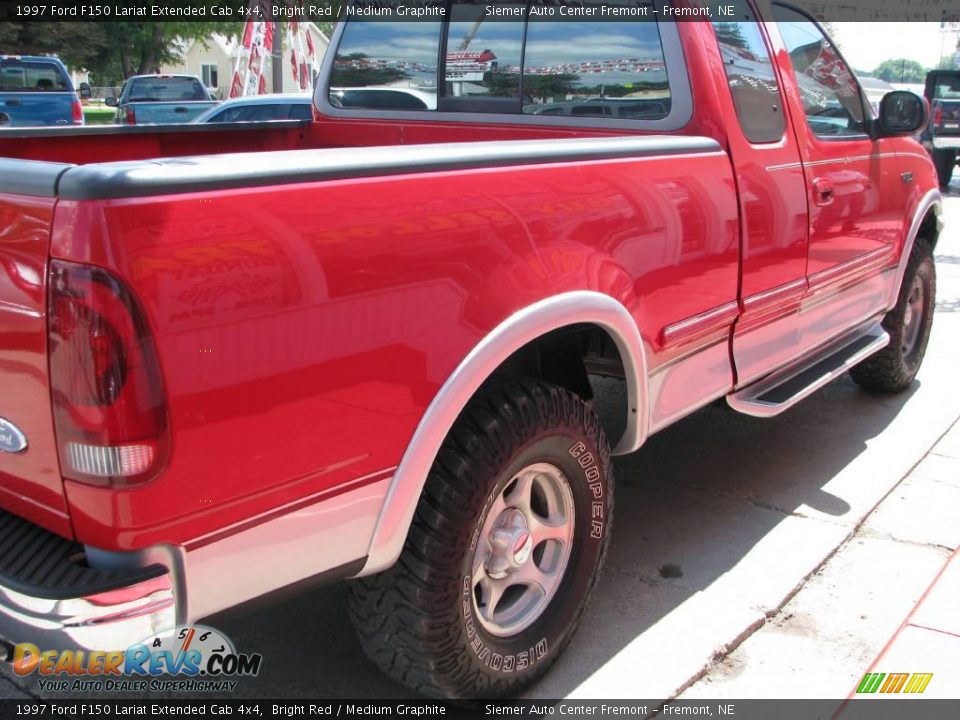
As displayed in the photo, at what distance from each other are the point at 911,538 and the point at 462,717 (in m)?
2.05

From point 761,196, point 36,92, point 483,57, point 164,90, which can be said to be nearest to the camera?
point 761,196

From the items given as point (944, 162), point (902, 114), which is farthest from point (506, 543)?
point (944, 162)

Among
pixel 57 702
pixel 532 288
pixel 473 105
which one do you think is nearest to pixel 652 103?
pixel 473 105

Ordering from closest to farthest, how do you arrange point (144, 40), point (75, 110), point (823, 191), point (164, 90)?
1. point (823, 191)
2. point (75, 110)
3. point (164, 90)
4. point (144, 40)

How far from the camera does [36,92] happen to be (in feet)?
58.3

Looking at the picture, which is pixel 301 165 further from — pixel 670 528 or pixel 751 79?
pixel 670 528

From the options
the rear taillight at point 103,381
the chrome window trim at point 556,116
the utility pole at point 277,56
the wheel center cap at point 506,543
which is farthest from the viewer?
the utility pole at point 277,56

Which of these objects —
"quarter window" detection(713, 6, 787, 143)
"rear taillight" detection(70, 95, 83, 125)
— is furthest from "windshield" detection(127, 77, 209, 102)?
"quarter window" detection(713, 6, 787, 143)

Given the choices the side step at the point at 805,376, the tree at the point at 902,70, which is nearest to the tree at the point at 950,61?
the tree at the point at 902,70

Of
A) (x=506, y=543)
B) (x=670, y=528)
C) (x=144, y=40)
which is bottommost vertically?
(x=670, y=528)

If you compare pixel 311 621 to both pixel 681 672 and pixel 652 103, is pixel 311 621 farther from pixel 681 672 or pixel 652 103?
pixel 652 103

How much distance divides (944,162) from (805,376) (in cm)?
1535

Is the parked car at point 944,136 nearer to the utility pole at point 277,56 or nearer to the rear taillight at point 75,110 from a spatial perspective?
the utility pole at point 277,56

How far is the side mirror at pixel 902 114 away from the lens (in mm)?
4238
